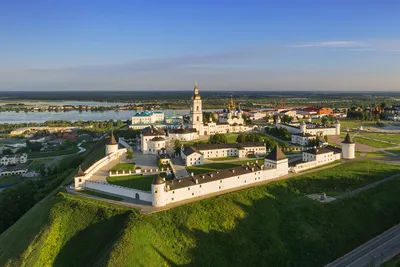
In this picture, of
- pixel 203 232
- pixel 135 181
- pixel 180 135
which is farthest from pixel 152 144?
pixel 203 232

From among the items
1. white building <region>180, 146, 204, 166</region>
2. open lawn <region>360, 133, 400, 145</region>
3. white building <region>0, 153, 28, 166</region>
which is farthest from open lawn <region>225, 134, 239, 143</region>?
white building <region>0, 153, 28, 166</region>

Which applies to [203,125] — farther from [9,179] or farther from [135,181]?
[9,179]

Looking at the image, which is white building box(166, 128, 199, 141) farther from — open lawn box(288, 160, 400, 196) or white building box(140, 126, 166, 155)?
open lawn box(288, 160, 400, 196)

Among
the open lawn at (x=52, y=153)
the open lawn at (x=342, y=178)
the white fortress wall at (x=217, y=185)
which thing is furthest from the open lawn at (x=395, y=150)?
the open lawn at (x=52, y=153)

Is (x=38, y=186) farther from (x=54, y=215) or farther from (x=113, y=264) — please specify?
(x=113, y=264)

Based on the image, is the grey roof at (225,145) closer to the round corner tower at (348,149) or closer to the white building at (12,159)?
the round corner tower at (348,149)
